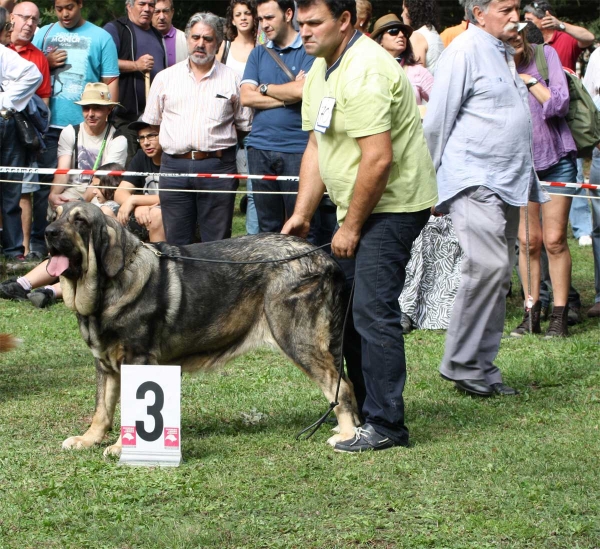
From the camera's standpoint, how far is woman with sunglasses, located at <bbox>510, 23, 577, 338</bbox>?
773cm

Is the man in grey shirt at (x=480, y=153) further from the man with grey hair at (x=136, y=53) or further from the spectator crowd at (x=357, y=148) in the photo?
the man with grey hair at (x=136, y=53)

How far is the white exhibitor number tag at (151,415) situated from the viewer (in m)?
4.76

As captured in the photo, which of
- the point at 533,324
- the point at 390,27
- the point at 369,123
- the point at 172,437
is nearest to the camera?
the point at 369,123

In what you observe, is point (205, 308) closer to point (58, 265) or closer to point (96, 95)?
point (58, 265)

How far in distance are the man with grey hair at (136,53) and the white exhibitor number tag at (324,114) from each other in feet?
19.8

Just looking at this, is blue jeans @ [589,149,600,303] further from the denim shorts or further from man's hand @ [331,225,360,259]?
man's hand @ [331,225,360,259]

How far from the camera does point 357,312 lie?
502cm

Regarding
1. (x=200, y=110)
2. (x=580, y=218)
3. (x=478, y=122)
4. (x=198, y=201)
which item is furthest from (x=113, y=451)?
(x=580, y=218)

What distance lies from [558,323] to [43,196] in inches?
232

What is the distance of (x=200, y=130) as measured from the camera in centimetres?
840

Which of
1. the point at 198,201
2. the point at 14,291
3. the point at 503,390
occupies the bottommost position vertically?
the point at 14,291

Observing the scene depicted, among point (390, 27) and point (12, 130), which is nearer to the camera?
point (390, 27)

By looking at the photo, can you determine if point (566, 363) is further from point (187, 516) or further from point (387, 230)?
point (187, 516)

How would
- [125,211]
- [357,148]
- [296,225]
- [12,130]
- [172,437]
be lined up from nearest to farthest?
[172,437]
[357,148]
[296,225]
[125,211]
[12,130]
